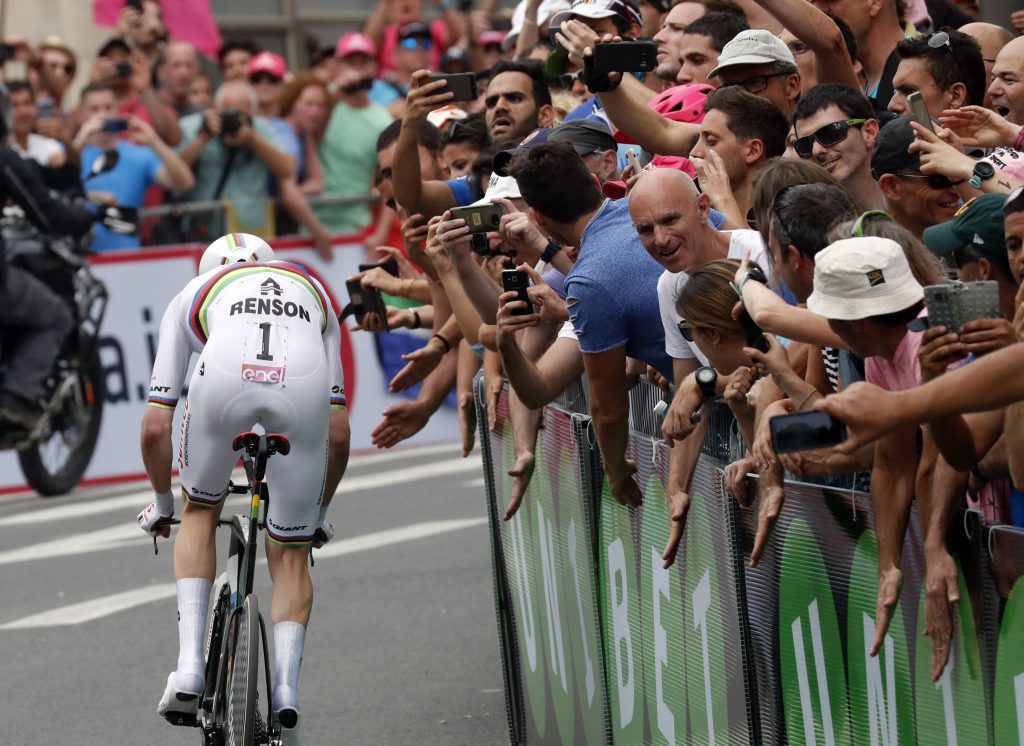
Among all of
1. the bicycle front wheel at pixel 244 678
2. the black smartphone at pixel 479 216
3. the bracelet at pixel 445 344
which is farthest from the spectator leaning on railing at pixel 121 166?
the bicycle front wheel at pixel 244 678

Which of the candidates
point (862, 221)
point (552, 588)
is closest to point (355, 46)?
point (552, 588)

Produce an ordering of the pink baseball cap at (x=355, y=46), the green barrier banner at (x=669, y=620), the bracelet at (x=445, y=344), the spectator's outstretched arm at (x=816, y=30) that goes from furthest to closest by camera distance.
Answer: the pink baseball cap at (x=355, y=46) → the bracelet at (x=445, y=344) → the spectator's outstretched arm at (x=816, y=30) → the green barrier banner at (x=669, y=620)

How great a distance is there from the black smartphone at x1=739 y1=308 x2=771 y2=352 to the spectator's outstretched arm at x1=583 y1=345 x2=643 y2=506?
1.06 m

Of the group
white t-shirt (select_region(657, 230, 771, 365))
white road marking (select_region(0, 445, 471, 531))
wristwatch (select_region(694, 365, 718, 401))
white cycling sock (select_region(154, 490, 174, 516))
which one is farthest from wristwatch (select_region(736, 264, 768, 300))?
white road marking (select_region(0, 445, 471, 531))

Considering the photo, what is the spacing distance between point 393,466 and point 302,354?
8.64 meters

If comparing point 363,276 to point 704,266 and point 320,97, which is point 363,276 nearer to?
point 704,266

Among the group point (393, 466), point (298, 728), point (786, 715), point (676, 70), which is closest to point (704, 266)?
point (786, 715)

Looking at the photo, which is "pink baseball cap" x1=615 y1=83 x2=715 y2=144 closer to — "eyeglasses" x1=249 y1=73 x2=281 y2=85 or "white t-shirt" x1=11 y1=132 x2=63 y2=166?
"white t-shirt" x1=11 y1=132 x2=63 y2=166

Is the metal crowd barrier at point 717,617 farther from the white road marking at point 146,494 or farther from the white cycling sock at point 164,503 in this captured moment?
the white road marking at point 146,494

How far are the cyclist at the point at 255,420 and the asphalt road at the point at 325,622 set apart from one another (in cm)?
139

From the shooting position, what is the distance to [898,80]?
21.7ft

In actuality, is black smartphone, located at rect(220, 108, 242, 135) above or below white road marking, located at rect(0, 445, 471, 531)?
above

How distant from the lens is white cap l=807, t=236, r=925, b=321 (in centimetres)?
409

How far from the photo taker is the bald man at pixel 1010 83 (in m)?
6.21
